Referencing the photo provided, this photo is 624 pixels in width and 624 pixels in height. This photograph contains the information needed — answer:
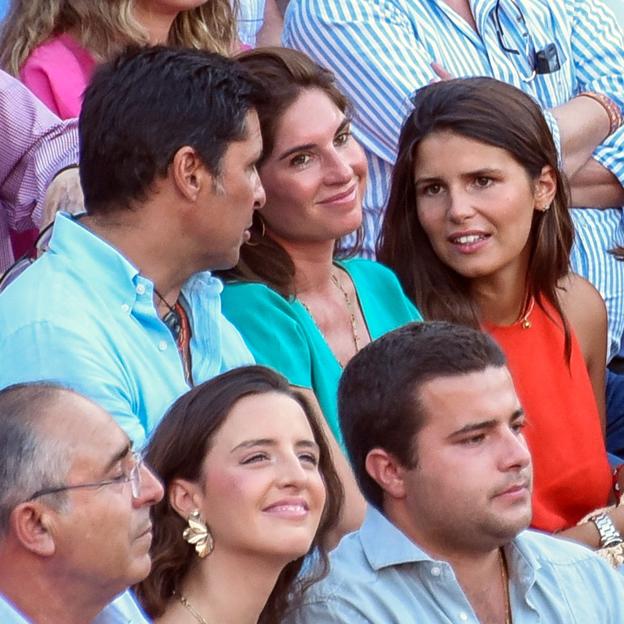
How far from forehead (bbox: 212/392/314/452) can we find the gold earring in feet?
0.48

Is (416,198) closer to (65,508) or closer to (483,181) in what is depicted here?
(483,181)

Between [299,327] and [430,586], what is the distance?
823mm

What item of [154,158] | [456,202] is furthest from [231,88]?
[456,202]

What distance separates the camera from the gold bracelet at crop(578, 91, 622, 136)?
5.27m

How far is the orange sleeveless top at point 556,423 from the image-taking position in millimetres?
4473

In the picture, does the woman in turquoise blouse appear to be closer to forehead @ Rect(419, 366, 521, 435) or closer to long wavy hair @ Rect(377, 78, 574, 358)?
long wavy hair @ Rect(377, 78, 574, 358)

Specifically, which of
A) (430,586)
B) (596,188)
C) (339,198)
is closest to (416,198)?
(339,198)

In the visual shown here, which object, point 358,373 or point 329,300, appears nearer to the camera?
point 358,373

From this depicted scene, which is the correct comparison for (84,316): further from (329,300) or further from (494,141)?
(494,141)

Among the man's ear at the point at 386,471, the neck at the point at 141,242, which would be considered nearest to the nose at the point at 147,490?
the man's ear at the point at 386,471

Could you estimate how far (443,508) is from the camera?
11.6ft

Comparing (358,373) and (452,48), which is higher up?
(452,48)

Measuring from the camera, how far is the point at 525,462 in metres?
3.58

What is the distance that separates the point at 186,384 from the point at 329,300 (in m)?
0.66
